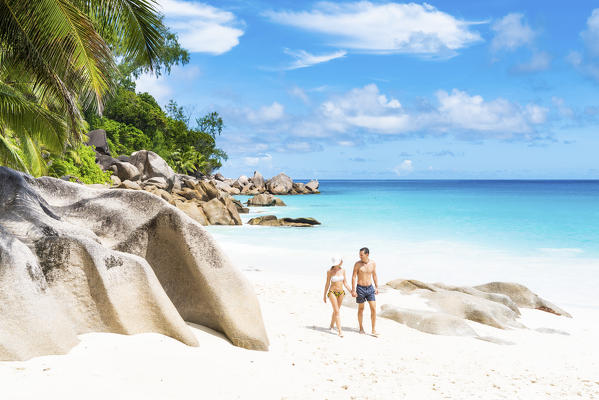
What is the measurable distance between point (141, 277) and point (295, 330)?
10.8 feet

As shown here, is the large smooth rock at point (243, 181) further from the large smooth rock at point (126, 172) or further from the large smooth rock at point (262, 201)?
the large smooth rock at point (126, 172)

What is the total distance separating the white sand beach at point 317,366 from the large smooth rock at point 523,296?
1.46 m

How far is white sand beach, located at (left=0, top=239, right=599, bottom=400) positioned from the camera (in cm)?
425

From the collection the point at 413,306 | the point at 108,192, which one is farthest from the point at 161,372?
the point at 413,306

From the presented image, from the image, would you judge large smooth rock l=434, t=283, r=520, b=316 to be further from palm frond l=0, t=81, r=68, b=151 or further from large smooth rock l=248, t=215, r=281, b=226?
large smooth rock l=248, t=215, r=281, b=226

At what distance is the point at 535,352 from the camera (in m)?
8.01

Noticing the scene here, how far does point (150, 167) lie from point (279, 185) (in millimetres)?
35835

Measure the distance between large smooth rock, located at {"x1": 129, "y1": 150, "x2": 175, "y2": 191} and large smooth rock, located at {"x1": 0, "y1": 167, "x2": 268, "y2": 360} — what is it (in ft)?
104

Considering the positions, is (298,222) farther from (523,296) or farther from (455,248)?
(523,296)

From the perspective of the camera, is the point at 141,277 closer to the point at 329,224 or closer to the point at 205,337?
the point at 205,337

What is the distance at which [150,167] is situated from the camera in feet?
123

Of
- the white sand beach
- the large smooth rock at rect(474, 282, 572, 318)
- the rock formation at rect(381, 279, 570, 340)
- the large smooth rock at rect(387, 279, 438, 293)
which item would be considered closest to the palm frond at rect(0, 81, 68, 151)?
the white sand beach

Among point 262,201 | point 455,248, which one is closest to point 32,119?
point 455,248

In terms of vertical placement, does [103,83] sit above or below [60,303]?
above
